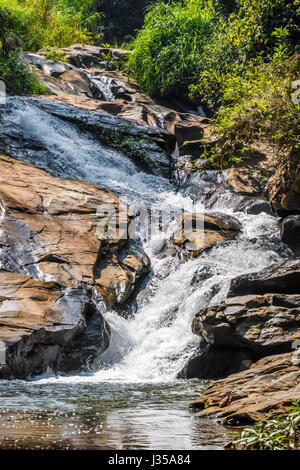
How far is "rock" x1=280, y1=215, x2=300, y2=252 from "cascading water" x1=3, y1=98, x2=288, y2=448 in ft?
0.90

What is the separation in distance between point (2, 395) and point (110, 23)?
2459cm

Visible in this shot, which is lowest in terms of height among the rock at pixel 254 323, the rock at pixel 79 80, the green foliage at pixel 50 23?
the rock at pixel 254 323

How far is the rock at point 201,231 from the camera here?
1007 centimetres

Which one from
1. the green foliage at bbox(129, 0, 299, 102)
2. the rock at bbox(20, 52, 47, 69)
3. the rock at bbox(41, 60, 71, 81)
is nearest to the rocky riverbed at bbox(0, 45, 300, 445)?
the rock at bbox(41, 60, 71, 81)

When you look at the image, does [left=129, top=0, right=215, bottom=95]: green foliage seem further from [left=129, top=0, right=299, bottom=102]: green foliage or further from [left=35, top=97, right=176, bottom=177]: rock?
[left=35, top=97, right=176, bottom=177]: rock

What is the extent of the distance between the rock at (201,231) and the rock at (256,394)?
473 cm

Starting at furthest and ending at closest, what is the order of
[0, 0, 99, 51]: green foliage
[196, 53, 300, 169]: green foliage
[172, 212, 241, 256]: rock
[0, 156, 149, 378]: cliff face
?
[0, 0, 99, 51]: green foliage < [172, 212, 241, 256]: rock < [196, 53, 300, 169]: green foliage < [0, 156, 149, 378]: cliff face

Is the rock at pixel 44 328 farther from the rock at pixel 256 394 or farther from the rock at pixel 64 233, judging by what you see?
the rock at pixel 256 394

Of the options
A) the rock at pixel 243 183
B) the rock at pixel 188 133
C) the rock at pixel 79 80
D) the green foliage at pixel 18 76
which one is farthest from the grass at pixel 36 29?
the rock at pixel 243 183

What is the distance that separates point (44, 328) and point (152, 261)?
146 inches

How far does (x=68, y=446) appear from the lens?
3.38 meters

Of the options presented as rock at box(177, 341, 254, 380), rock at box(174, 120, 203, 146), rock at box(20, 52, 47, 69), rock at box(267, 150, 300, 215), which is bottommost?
rock at box(177, 341, 254, 380)

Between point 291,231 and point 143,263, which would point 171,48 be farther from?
point 143,263

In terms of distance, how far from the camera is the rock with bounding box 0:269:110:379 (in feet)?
21.4
